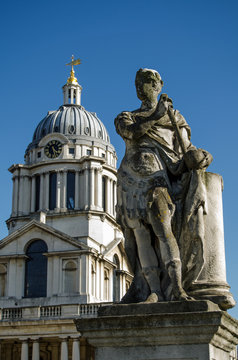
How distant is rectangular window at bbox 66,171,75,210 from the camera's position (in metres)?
53.9

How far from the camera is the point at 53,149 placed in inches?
2218

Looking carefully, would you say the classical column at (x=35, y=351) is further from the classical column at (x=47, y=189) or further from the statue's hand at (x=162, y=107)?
the statue's hand at (x=162, y=107)

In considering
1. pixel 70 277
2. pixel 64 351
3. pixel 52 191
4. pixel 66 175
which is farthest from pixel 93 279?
pixel 66 175

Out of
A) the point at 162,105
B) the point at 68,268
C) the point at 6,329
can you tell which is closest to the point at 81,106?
the point at 68,268

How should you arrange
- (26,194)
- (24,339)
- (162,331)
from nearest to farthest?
1. (162,331)
2. (24,339)
3. (26,194)

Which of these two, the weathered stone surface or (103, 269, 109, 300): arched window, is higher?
(103, 269, 109, 300): arched window

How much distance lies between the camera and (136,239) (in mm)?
6500

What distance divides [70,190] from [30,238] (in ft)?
24.4

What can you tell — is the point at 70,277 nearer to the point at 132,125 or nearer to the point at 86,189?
the point at 86,189

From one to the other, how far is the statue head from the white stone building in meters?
34.8

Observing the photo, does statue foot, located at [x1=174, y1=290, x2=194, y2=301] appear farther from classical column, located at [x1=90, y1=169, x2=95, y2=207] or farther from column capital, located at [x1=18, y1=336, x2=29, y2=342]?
classical column, located at [x1=90, y1=169, x2=95, y2=207]

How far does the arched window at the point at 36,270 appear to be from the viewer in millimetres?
47000

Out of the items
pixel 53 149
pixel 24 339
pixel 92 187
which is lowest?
pixel 24 339

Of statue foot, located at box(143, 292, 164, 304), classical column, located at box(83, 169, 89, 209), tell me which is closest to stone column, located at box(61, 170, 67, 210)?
classical column, located at box(83, 169, 89, 209)
